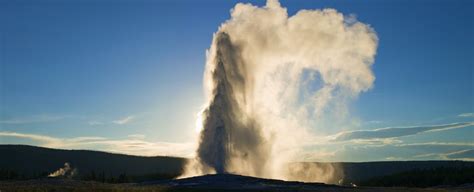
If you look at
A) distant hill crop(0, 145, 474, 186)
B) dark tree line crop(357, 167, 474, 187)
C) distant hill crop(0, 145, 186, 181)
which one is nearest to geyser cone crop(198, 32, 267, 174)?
dark tree line crop(357, 167, 474, 187)

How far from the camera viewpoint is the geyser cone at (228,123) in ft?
231

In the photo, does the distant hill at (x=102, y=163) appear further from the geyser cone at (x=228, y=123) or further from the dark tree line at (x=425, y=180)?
the geyser cone at (x=228, y=123)

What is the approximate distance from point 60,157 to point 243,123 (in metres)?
118

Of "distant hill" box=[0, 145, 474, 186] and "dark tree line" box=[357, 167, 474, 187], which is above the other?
"distant hill" box=[0, 145, 474, 186]

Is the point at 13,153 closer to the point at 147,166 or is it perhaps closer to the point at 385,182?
the point at 147,166

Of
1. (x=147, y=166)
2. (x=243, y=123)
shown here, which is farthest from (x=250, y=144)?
(x=147, y=166)

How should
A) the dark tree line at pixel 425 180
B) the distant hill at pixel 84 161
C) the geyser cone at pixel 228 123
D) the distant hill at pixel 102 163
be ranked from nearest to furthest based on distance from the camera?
the geyser cone at pixel 228 123
the dark tree line at pixel 425 180
the distant hill at pixel 84 161
the distant hill at pixel 102 163

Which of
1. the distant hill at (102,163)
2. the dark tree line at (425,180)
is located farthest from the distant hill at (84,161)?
the dark tree line at (425,180)

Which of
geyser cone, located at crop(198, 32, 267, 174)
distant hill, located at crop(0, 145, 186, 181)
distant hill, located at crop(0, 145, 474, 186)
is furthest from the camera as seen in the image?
distant hill, located at crop(0, 145, 474, 186)

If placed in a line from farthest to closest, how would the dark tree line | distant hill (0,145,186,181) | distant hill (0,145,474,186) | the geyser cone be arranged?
distant hill (0,145,474,186), distant hill (0,145,186,181), the dark tree line, the geyser cone

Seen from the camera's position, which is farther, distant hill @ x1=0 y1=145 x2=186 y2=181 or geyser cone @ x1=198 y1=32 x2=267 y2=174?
distant hill @ x1=0 y1=145 x2=186 y2=181

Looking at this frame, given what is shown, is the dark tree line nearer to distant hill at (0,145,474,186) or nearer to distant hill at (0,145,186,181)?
distant hill at (0,145,474,186)

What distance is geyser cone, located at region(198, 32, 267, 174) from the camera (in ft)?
231

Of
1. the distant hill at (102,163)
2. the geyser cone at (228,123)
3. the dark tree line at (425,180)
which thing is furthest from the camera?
the distant hill at (102,163)
